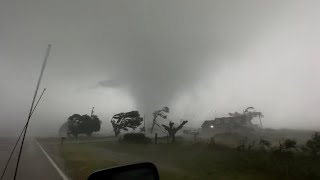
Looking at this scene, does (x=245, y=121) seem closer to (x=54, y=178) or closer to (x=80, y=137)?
(x=80, y=137)

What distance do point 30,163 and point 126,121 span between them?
2259mm

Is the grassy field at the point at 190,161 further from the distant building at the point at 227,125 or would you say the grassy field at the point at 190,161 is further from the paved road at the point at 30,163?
the distant building at the point at 227,125

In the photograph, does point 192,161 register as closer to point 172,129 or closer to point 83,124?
point 172,129

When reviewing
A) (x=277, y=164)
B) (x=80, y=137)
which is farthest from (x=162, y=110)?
(x=277, y=164)

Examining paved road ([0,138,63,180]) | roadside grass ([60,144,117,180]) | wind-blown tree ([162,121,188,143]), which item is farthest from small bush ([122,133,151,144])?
paved road ([0,138,63,180])

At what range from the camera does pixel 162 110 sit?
629 centimetres

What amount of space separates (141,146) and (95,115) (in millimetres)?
1453

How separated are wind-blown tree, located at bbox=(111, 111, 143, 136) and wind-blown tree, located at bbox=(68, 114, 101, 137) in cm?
54

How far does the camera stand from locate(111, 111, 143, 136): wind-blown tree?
6.03 m

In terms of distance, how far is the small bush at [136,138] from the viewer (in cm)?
630

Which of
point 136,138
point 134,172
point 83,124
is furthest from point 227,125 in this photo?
point 134,172

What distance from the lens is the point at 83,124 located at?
5.48 m

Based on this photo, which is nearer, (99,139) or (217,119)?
(99,139)

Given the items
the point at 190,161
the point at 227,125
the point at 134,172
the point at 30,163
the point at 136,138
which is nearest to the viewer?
the point at 134,172
